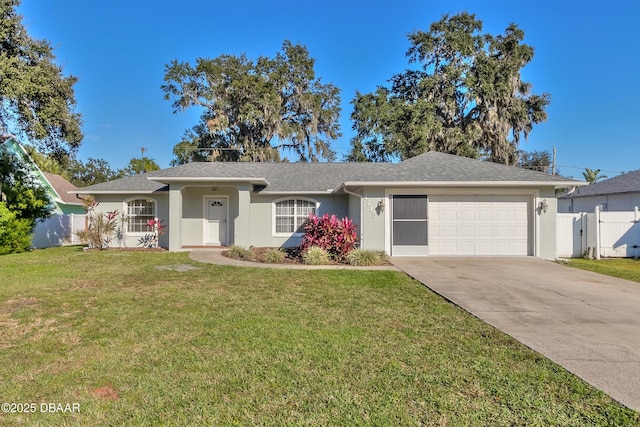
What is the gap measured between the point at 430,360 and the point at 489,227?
955cm

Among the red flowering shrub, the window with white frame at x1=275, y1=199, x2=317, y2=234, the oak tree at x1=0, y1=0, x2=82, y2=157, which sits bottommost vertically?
the red flowering shrub

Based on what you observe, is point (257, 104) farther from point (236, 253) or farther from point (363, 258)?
point (363, 258)

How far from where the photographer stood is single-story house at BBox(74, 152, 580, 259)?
1159cm

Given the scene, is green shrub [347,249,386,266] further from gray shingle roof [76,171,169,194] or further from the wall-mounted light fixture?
gray shingle roof [76,171,169,194]

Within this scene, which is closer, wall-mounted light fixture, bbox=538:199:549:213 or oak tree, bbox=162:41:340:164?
wall-mounted light fixture, bbox=538:199:549:213

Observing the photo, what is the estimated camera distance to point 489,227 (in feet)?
39.0

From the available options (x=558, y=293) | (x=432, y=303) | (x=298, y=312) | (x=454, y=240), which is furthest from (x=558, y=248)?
(x=298, y=312)

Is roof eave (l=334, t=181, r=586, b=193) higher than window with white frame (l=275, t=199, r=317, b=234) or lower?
higher

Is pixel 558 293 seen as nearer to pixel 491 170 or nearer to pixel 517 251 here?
pixel 517 251

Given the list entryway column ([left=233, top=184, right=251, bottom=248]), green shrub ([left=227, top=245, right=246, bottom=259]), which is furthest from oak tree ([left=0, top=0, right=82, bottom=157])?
green shrub ([left=227, top=245, right=246, bottom=259])

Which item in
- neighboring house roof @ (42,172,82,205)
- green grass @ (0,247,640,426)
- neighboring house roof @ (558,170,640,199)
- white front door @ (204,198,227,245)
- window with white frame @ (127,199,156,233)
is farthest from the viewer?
neighboring house roof @ (42,172,82,205)

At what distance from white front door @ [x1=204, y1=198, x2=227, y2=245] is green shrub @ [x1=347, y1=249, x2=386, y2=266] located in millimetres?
7136

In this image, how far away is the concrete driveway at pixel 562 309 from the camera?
3461 millimetres

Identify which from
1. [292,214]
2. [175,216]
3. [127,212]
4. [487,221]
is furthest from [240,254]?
[487,221]
